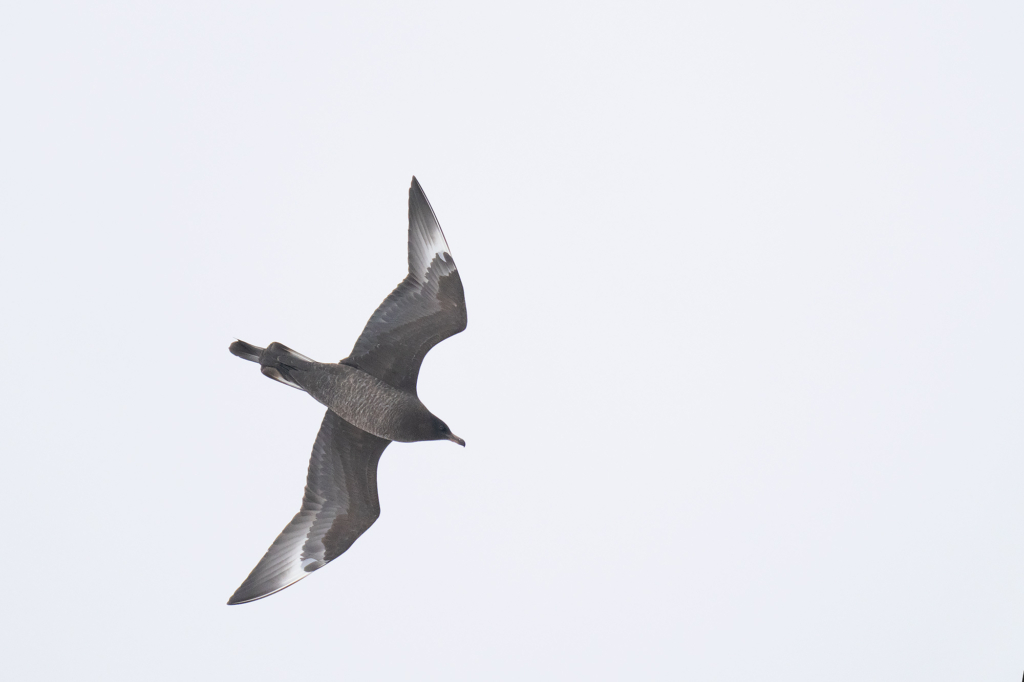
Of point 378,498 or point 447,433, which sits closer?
point 447,433

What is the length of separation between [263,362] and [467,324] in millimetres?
1945

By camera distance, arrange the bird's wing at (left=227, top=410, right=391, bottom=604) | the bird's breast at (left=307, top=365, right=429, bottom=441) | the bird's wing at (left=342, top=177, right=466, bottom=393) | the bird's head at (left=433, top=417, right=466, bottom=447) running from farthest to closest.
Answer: the bird's wing at (left=227, top=410, right=391, bottom=604)
the bird's wing at (left=342, top=177, right=466, bottom=393)
the bird's head at (left=433, top=417, right=466, bottom=447)
the bird's breast at (left=307, top=365, right=429, bottom=441)

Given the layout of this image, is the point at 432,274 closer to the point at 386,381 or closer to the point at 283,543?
the point at 386,381

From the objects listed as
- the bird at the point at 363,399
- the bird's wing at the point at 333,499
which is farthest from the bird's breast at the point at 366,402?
the bird's wing at the point at 333,499

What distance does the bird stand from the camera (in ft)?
21.3

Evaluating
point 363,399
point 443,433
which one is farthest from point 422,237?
point 443,433

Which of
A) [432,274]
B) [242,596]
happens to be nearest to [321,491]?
[242,596]

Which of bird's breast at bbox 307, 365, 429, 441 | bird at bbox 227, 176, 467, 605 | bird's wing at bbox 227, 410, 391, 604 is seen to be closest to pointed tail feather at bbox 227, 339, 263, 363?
bird at bbox 227, 176, 467, 605

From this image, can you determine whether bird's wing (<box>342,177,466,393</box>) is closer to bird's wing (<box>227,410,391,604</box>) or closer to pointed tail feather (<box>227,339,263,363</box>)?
bird's wing (<box>227,410,391,604</box>)

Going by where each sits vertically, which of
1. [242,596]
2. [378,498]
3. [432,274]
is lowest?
[242,596]

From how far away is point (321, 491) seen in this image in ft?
23.0

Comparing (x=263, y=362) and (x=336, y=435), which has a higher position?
(x=263, y=362)

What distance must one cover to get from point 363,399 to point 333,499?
4.05 ft

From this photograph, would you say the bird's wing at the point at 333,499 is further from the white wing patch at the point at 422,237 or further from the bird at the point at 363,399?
the white wing patch at the point at 422,237
